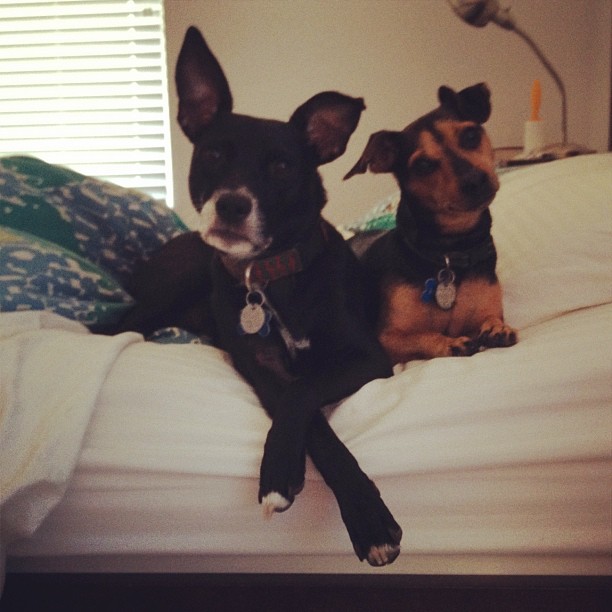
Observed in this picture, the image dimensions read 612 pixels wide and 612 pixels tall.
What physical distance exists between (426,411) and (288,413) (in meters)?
0.20

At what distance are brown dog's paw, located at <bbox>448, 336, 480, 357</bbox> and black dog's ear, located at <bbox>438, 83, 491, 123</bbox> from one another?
544mm

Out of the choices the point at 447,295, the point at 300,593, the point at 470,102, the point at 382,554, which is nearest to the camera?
the point at 382,554

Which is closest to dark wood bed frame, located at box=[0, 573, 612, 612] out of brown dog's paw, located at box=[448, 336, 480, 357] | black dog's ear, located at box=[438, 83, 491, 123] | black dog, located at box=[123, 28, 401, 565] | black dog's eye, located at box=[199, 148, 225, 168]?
black dog, located at box=[123, 28, 401, 565]

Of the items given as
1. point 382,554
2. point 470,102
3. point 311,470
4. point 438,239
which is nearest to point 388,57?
point 470,102

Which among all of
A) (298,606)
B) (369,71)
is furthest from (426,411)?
(369,71)

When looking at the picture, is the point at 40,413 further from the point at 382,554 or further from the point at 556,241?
the point at 556,241

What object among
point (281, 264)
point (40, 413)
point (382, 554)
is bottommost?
point (382, 554)

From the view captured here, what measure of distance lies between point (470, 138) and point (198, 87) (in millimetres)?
569

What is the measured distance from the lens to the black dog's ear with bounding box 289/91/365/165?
1.19m

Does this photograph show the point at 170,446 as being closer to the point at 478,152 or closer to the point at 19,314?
the point at 19,314

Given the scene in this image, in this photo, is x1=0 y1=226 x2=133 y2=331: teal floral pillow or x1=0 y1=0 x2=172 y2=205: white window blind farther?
x1=0 y1=0 x2=172 y2=205: white window blind

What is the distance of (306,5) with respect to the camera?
8.76ft

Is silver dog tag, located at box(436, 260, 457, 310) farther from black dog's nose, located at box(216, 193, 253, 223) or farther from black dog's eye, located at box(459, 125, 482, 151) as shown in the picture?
black dog's nose, located at box(216, 193, 253, 223)

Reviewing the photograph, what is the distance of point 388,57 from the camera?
2666 mm
